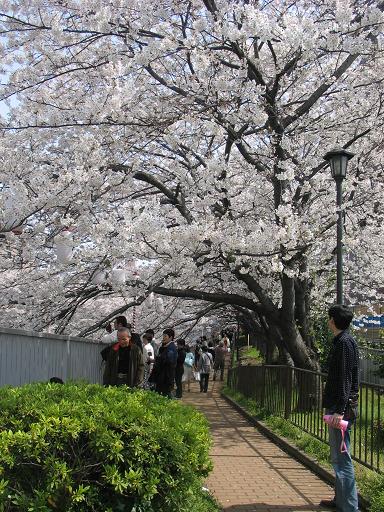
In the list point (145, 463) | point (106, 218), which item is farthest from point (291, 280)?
point (145, 463)

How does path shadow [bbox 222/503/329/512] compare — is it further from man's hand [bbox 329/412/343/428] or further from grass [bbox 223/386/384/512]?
man's hand [bbox 329/412/343/428]

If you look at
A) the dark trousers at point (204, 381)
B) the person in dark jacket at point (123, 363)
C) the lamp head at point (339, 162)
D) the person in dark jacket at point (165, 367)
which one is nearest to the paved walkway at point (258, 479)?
the person in dark jacket at point (165, 367)

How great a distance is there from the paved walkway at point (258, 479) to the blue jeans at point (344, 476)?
585 millimetres

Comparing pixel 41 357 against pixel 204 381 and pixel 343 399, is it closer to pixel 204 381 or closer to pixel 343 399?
pixel 343 399

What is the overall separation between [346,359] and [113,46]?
760cm

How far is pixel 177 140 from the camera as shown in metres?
11.2

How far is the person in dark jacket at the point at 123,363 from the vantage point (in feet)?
25.7

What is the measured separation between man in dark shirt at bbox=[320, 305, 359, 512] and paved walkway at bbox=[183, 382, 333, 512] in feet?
2.15

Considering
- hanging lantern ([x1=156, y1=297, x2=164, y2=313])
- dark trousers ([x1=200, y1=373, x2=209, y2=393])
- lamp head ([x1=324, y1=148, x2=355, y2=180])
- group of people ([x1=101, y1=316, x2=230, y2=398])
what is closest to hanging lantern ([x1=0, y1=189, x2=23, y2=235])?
group of people ([x1=101, y1=316, x2=230, y2=398])

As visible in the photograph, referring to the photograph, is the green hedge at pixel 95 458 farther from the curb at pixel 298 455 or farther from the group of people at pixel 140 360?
the group of people at pixel 140 360

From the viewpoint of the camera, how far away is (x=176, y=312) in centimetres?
1892

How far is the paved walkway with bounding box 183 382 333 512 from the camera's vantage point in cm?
595

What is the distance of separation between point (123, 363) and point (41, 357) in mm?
1085

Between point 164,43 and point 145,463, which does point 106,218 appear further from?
point 145,463
